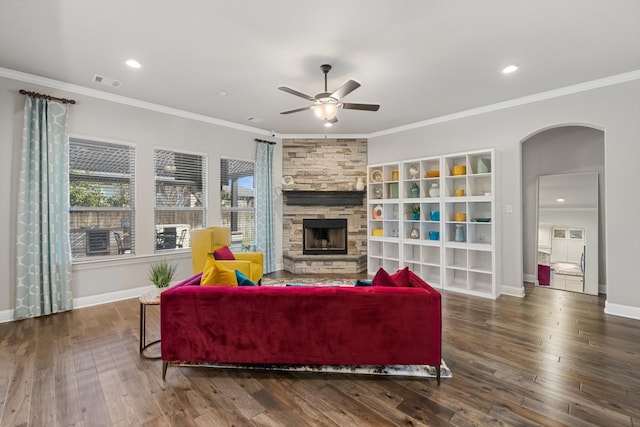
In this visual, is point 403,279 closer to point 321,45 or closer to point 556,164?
point 321,45

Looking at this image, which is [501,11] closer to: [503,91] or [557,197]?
[503,91]

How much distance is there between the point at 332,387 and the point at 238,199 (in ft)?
13.7

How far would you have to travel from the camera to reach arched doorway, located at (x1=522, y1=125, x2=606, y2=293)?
446 cm

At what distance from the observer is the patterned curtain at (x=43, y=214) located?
345cm

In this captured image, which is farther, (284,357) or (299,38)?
(299,38)

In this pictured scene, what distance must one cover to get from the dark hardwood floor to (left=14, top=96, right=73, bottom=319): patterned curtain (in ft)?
1.64

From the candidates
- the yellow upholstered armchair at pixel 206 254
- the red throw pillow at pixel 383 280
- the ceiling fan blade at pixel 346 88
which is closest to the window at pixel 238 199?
the yellow upholstered armchair at pixel 206 254

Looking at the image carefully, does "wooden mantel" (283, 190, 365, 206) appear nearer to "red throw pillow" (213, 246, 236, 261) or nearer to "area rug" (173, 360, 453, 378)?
"red throw pillow" (213, 246, 236, 261)

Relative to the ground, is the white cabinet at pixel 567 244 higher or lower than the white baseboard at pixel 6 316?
higher

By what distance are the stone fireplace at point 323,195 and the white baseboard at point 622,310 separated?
3.60 m

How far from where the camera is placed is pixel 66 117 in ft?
12.2

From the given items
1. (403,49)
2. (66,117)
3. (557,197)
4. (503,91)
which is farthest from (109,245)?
(557,197)

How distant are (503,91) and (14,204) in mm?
6326

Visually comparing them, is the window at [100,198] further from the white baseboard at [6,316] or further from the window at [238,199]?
the window at [238,199]
